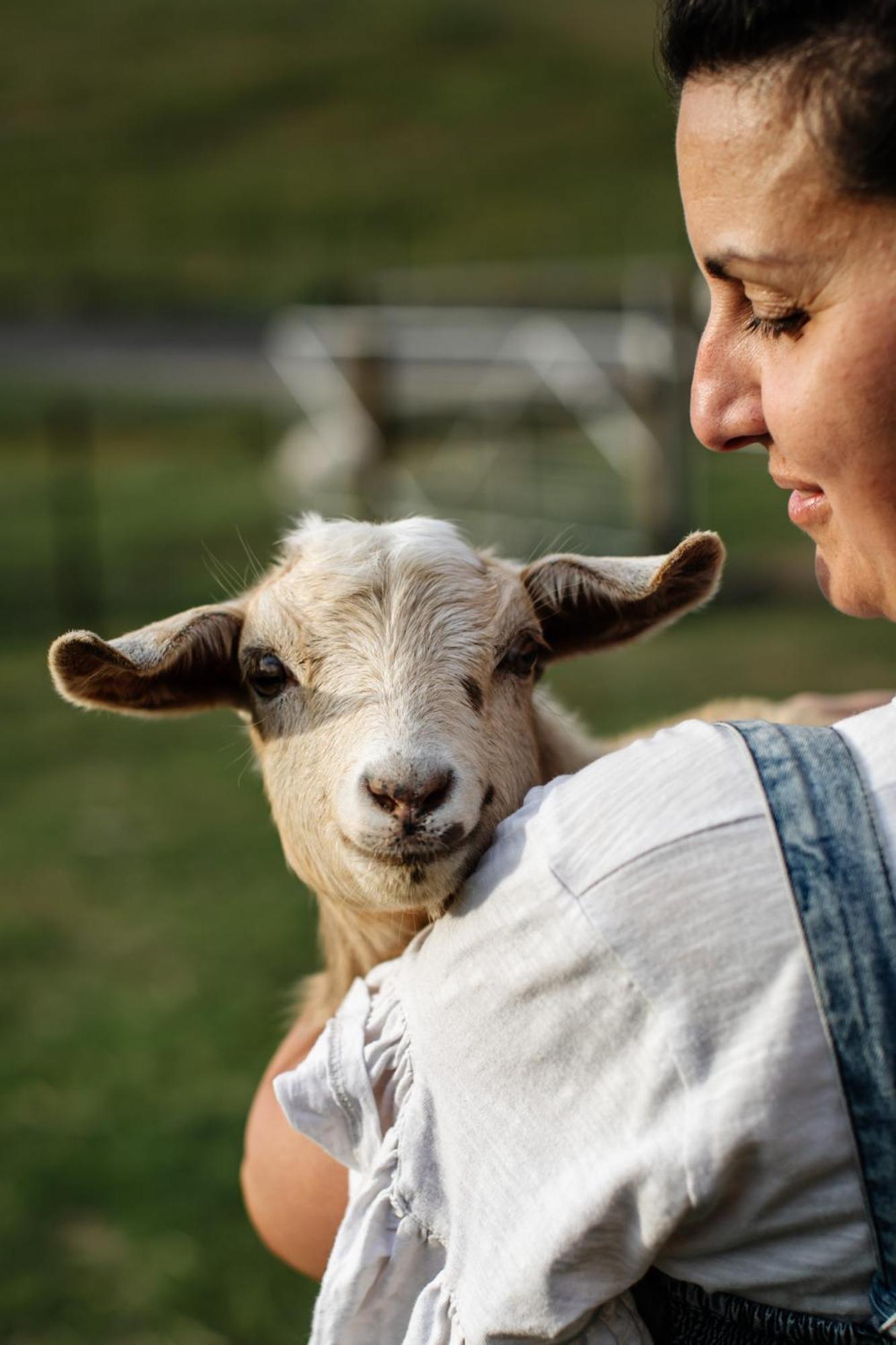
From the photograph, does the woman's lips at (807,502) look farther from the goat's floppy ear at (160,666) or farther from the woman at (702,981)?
the goat's floppy ear at (160,666)

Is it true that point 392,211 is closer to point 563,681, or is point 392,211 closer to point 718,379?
point 563,681

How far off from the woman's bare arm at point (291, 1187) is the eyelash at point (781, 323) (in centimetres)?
118

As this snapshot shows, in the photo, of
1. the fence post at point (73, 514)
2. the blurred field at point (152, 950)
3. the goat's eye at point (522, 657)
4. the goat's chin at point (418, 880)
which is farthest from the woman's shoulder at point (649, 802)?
the fence post at point (73, 514)

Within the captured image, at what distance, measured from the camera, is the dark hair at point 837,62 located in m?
1.34

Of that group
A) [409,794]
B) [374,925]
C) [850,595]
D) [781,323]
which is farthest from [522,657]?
[781,323]

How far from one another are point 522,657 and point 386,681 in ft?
1.32

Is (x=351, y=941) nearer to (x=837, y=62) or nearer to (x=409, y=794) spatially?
(x=409, y=794)

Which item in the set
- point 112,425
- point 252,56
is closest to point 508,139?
point 252,56

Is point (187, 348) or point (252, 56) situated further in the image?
point (252, 56)

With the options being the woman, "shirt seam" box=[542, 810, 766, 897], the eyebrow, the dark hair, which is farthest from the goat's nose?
the dark hair

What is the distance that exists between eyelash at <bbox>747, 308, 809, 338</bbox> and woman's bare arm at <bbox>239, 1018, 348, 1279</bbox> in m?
1.18

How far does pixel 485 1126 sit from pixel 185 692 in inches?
53.6

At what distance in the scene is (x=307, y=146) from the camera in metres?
46.2

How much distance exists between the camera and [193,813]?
8.61 m
